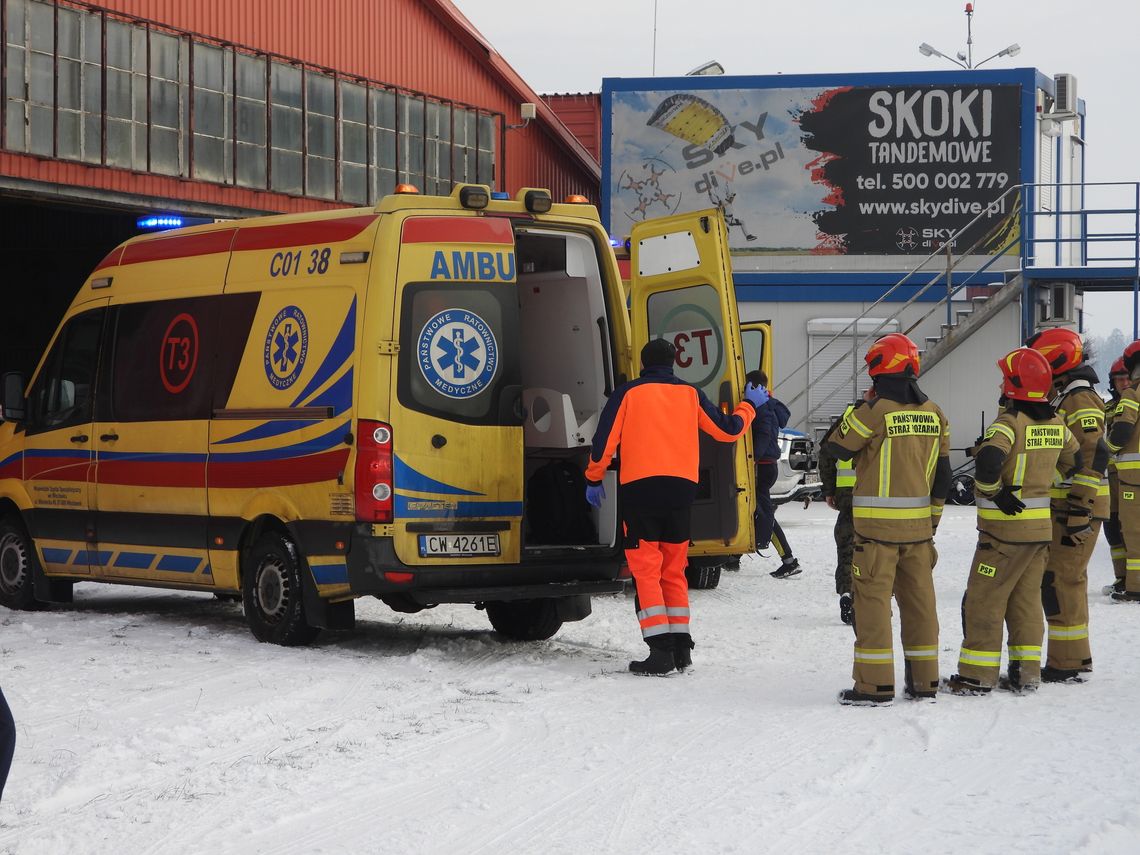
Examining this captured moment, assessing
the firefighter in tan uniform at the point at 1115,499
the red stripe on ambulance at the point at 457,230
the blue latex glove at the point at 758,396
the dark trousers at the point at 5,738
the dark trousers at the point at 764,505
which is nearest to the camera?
the dark trousers at the point at 5,738

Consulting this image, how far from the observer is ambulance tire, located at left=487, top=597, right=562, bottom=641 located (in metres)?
10.3

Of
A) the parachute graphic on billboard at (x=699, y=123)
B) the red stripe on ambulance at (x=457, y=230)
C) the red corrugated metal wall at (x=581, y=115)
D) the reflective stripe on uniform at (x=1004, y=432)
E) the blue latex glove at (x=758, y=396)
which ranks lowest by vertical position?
the reflective stripe on uniform at (x=1004, y=432)

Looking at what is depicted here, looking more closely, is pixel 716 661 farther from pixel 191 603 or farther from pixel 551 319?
pixel 191 603

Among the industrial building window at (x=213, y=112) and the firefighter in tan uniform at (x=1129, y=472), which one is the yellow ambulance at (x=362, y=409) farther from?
the industrial building window at (x=213, y=112)

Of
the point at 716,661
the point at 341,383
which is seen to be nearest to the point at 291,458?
the point at 341,383

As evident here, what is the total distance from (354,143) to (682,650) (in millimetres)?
16135

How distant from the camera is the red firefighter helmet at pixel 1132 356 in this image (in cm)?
1276

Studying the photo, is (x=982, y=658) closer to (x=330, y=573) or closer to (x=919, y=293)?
(x=330, y=573)

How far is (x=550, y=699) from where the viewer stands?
26.4 feet

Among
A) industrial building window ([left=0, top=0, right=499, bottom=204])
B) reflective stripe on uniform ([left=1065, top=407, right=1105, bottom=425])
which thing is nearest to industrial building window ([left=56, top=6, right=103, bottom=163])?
industrial building window ([left=0, top=0, right=499, bottom=204])

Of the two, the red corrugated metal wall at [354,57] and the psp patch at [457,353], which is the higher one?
the red corrugated metal wall at [354,57]

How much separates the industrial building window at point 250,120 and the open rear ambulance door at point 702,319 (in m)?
11.2

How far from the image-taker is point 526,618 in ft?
34.1

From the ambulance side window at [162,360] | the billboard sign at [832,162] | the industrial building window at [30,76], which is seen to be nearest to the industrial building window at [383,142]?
the billboard sign at [832,162]
